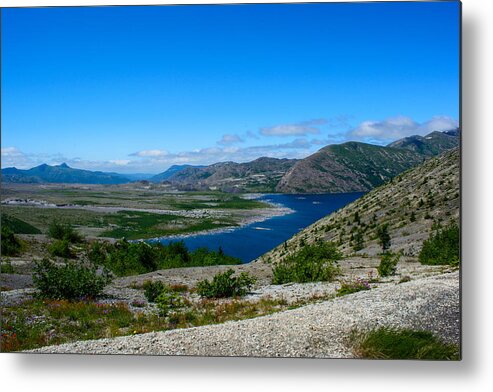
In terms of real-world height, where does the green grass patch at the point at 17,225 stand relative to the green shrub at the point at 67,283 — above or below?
above

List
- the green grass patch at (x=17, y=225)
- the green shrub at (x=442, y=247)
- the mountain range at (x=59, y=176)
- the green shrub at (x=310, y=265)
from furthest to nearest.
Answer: the green shrub at (x=310, y=265) < the green grass patch at (x=17, y=225) < the mountain range at (x=59, y=176) < the green shrub at (x=442, y=247)

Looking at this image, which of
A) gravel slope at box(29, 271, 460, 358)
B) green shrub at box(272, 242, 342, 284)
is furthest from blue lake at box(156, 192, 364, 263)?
gravel slope at box(29, 271, 460, 358)

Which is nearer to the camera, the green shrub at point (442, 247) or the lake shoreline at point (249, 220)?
the green shrub at point (442, 247)

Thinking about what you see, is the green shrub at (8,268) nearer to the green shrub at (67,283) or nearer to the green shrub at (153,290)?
the green shrub at (67,283)

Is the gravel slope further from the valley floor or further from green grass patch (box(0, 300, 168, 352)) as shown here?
green grass patch (box(0, 300, 168, 352))

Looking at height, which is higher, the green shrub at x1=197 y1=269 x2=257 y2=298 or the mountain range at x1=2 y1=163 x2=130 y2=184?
the mountain range at x1=2 y1=163 x2=130 y2=184

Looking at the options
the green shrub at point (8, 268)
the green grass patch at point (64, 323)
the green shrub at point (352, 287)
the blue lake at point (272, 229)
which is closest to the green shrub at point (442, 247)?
the green shrub at point (352, 287)

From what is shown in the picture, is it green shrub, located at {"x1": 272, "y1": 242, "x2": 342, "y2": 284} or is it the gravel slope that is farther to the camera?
green shrub, located at {"x1": 272, "y1": 242, "x2": 342, "y2": 284}
